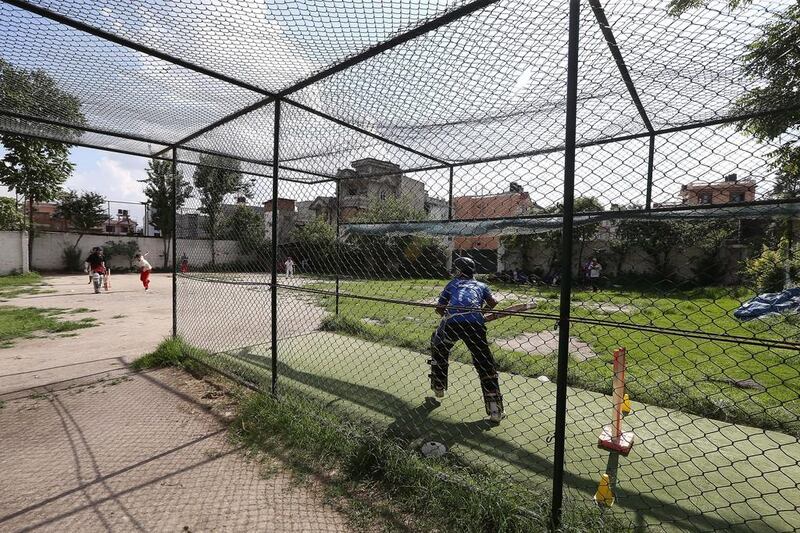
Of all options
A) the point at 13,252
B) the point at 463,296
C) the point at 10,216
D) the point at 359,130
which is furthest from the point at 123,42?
the point at 10,216

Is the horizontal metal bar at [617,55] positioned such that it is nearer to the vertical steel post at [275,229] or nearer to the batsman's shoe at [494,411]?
the vertical steel post at [275,229]

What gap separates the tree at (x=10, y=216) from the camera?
1625 cm

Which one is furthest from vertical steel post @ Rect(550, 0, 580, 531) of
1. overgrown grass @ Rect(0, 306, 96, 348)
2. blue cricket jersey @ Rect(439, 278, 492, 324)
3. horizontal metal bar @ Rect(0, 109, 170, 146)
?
overgrown grass @ Rect(0, 306, 96, 348)

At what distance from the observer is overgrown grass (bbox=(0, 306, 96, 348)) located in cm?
630

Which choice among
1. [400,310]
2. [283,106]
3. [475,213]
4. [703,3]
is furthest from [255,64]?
[400,310]

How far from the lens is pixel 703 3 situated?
1.83 metres

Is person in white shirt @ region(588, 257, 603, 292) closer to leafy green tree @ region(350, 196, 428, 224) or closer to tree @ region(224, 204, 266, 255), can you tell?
leafy green tree @ region(350, 196, 428, 224)

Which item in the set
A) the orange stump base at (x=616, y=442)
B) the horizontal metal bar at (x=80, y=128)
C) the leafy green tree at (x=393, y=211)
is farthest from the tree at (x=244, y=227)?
the orange stump base at (x=616, y=442)

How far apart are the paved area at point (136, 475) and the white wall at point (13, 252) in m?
17.3

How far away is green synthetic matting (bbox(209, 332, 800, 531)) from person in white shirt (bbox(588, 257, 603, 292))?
19.8ft

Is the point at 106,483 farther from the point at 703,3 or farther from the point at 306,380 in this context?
the point at 703,3

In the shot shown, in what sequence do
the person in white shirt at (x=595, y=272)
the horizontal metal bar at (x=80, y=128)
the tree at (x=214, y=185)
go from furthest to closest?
the person in white shirt at (x=595, y=272), the tree at (x=214, y=185), the horizontal metal bar at (x=80, y=128)

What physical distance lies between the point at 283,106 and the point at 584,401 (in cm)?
405

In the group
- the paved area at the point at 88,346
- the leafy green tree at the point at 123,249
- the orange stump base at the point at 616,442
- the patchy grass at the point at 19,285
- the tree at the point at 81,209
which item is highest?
the tree at the point at 81,209
